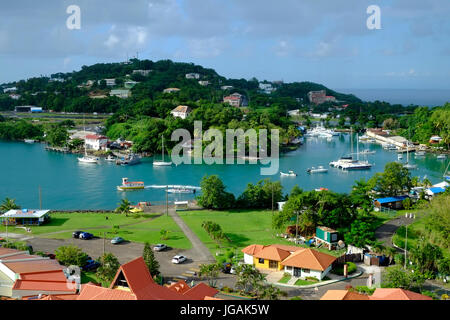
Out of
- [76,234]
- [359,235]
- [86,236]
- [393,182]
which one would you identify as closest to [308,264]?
[359,235]

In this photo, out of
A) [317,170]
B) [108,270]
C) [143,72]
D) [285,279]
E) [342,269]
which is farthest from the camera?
[143,72]

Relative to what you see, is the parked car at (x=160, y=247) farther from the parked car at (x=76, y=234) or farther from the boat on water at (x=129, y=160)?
the boat on water at (x=129, y=160)

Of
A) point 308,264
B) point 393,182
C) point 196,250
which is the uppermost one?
point 393,182

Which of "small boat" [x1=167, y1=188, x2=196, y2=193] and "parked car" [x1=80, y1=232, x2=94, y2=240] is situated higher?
"small boat" [x1=167, y1=188, x2=196, y2=193]

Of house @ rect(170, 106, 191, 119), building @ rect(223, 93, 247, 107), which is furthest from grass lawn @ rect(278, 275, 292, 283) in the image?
building @ rect(223, 93, 247, 107)

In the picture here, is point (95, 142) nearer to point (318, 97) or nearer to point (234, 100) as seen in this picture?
point (234, 100)

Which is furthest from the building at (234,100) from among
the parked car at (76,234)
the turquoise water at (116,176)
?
the parked car at (76,234)

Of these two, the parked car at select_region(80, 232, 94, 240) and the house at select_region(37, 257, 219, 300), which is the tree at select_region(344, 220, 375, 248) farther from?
the parked car at select_region(80, 232, 94, 240)
